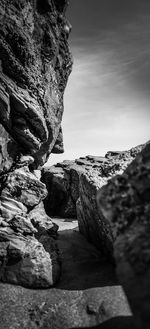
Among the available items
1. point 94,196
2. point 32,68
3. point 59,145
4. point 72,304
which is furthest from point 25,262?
point 59,145

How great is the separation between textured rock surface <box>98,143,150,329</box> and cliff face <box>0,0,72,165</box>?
10347 millimetres

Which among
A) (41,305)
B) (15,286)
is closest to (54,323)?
(41,305)

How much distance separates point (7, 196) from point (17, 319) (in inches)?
260

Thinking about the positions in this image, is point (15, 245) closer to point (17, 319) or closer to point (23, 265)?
point (23, 265)

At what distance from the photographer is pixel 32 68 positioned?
1481 centimetres

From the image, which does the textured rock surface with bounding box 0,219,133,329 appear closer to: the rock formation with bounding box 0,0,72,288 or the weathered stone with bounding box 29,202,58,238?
the rock formation with bounding box 0,0,72,288

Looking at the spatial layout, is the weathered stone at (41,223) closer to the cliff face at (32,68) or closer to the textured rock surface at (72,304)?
the textured rock surface at (72,304)

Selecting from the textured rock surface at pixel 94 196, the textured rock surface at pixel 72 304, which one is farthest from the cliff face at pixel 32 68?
the textured rock surface at pixel 72 304

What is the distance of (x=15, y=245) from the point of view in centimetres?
1195

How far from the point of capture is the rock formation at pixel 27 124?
38.7 feet

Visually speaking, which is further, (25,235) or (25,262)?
(25,235)

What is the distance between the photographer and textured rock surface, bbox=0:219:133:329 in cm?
895

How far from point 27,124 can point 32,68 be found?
355cm

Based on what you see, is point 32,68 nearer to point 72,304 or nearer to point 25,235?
point 25,235
